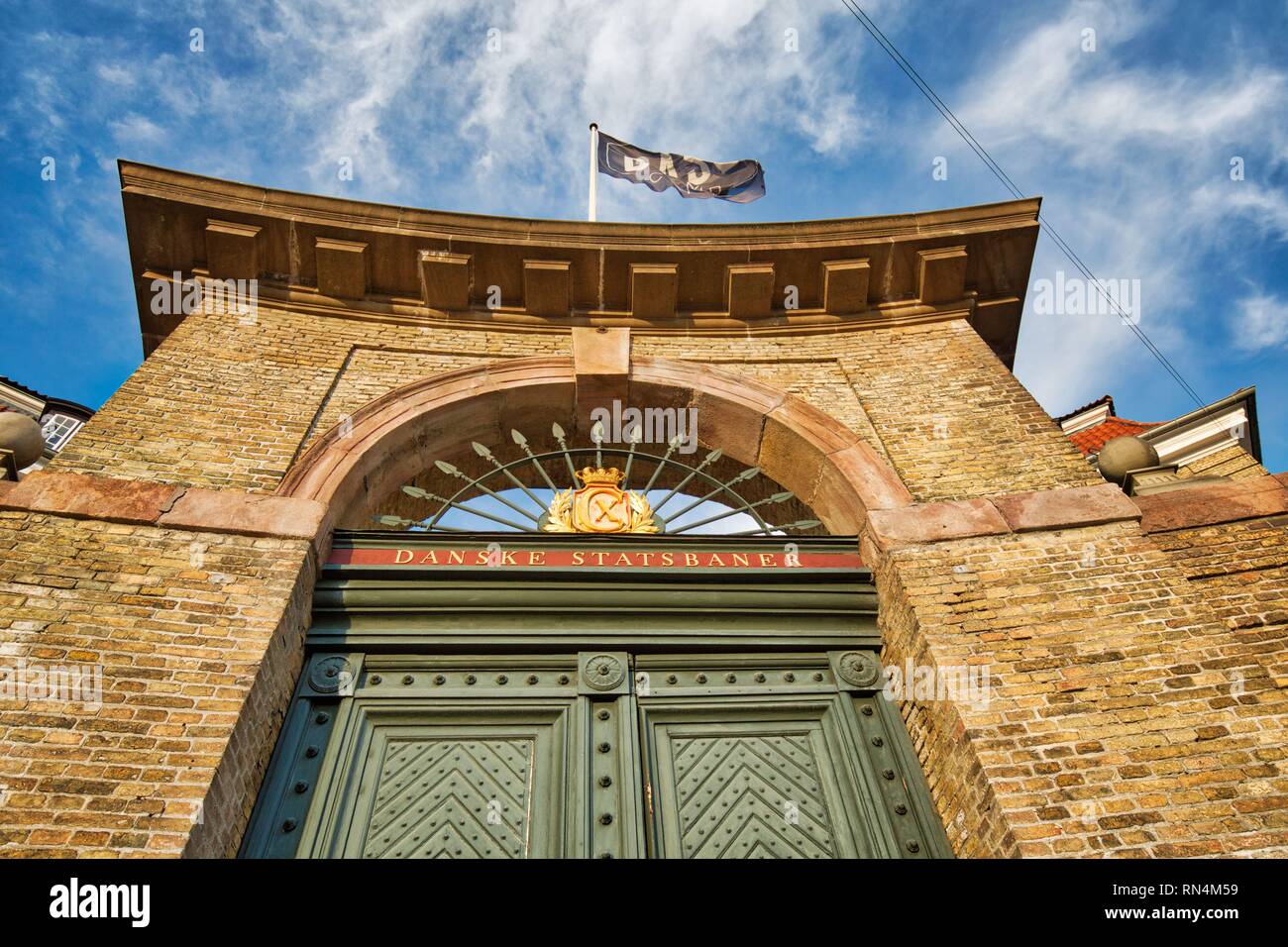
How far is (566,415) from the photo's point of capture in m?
8.34

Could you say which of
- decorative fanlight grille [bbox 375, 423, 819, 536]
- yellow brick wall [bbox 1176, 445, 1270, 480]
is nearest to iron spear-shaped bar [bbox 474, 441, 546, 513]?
decorative fanlight grille [bbox 375, 423, 819, 536]

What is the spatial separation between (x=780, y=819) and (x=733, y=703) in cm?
80

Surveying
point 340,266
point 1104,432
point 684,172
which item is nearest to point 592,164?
point 684,172

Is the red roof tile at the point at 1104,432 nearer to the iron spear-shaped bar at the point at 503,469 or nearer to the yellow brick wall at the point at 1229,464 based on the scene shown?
the yellow brick wall at the point at 1229,464

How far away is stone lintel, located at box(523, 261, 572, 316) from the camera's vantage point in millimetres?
8664

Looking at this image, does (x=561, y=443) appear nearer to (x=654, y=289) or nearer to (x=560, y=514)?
(x=560, y=514)

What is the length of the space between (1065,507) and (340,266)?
21.8 ft

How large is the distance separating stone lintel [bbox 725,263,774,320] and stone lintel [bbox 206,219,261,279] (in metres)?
4.57

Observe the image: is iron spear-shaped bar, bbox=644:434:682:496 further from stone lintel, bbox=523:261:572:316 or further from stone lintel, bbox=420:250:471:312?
stone lintel, bbox=420:250:471:312

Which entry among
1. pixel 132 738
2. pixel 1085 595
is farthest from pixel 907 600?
pixel 132 738

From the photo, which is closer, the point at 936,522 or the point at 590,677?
the point at 590,677

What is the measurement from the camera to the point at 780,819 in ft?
16.6

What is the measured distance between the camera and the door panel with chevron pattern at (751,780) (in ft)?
16.1
